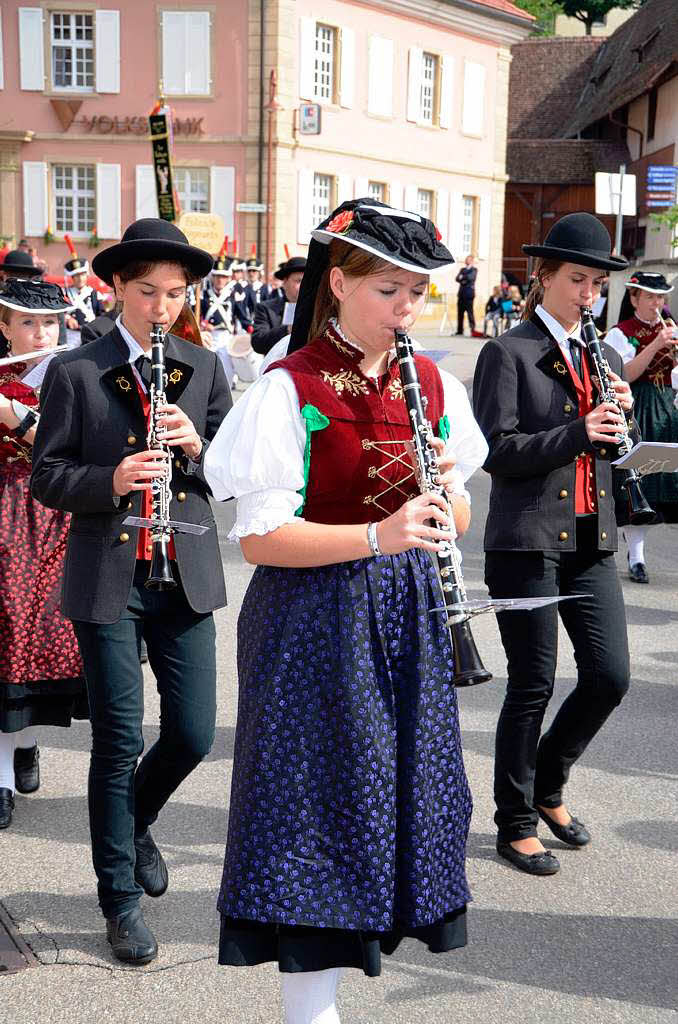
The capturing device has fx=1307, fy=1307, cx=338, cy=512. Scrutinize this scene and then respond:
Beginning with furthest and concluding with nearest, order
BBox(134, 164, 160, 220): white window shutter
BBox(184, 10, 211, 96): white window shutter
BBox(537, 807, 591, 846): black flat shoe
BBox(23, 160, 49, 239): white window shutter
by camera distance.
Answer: BBox(23, 160, 49, 239): white window shutter < BBox(134, 164, 160, 220): white window shutter < BBox(184, 10, 211, 96): white window shutter < BBox(537, 807, 591, 846): black flat shoe

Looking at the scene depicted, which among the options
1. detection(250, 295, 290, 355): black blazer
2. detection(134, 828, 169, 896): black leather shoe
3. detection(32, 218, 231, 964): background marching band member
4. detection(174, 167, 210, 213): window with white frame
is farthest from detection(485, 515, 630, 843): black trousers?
detection(174, 167, 210, 213): window with white frame

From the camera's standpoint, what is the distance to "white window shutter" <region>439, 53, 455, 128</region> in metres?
37.8

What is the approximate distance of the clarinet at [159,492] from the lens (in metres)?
3.51

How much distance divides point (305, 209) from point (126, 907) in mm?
32133

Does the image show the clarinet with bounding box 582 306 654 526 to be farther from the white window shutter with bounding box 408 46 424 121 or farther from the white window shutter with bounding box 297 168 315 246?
the white window shutter with bounding box 408 46 424 121

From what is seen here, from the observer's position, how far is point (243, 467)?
9.50 ft

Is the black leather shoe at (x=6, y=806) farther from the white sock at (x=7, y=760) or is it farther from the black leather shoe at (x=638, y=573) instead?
the black leather shoe at (x=638, y=573)

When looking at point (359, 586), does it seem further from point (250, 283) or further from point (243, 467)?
point (250, 283)

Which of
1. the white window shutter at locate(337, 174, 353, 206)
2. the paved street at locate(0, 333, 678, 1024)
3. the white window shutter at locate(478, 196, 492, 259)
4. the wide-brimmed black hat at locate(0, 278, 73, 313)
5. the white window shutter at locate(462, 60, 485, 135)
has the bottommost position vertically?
the paved street at locate(0, 333, 678, 1024)

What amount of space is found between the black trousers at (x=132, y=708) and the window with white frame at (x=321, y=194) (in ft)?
106

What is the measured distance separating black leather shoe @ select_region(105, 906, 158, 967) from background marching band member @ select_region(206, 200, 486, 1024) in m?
0.88

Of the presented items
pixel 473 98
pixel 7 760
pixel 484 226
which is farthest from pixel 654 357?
pixel 484 226

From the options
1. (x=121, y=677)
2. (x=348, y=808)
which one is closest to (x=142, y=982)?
(x=121, y=677)

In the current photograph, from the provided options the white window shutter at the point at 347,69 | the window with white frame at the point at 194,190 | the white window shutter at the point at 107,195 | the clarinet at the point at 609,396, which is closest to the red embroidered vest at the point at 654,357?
the clarinet at the point at 609,396
